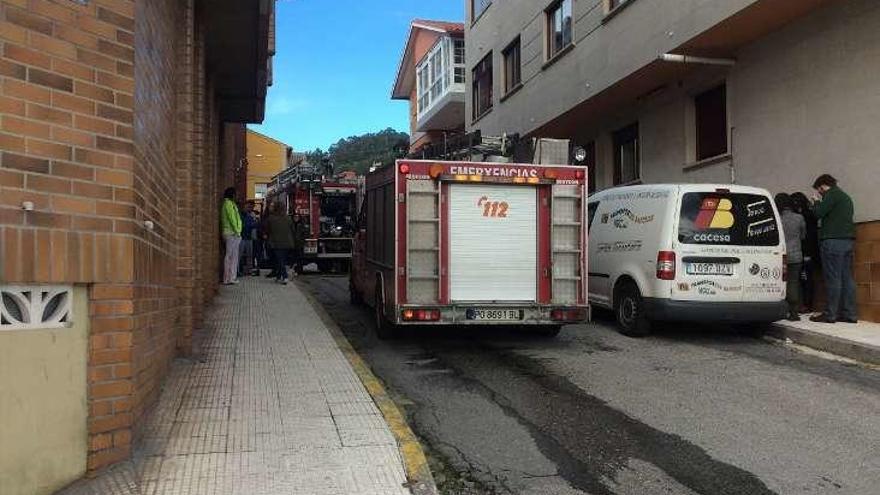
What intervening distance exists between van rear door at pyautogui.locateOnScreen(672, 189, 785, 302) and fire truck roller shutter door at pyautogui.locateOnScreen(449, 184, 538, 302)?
1.88 m

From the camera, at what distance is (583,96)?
1700cm

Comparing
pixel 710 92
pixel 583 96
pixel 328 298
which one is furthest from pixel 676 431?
pixel 583 96

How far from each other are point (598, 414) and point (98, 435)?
142 inches

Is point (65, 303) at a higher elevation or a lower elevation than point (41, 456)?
higher

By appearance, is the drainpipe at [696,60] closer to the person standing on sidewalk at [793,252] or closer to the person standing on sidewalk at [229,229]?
the person standing on sidewalk at [793,252]

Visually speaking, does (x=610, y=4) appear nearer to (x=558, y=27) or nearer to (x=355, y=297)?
(x=558, y=27)

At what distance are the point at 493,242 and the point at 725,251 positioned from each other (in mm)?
2863

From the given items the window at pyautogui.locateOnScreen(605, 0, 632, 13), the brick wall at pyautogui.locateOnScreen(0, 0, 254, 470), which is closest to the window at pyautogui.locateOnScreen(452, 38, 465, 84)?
the window at pyautogui.locateOnScreen(605, 0, 632, 13)

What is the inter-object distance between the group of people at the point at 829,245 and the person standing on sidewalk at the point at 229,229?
8888 mm

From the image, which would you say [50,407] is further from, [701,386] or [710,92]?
[710,92]

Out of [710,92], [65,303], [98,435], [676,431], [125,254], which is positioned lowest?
[676,431]

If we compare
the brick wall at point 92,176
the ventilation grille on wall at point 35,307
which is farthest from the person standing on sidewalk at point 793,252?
the ventilation grille on wall at point 35,307

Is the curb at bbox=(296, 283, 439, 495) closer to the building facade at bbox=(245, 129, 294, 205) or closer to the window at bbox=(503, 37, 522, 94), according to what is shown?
the window at bbox=(503, 37, 522, 94)

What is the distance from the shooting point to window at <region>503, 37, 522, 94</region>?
863 inches
